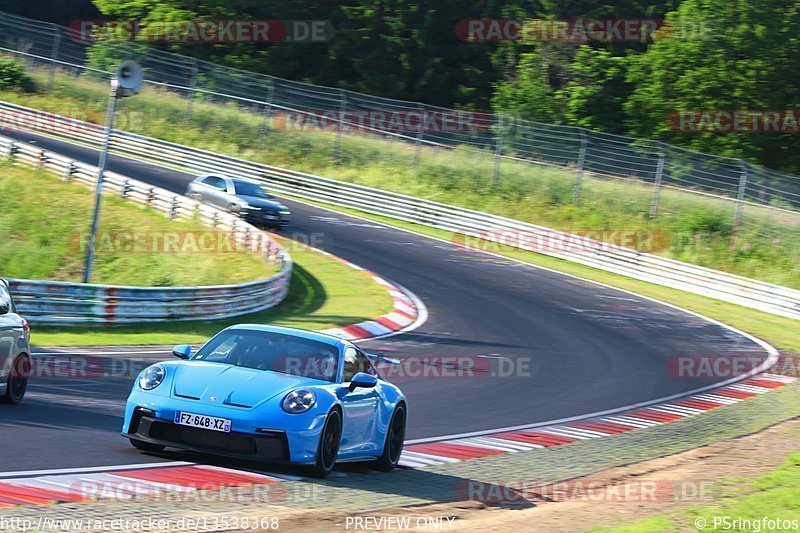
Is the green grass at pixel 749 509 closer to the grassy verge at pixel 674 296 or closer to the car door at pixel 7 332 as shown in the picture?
the car door at pixel 7 332

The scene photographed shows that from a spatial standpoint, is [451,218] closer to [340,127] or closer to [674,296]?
[340,127]

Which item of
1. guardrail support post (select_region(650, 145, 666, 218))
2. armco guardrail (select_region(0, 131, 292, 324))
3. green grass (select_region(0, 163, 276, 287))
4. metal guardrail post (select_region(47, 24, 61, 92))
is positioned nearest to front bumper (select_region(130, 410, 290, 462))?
armco guardrail (select_region(0, 131, 292, 324))

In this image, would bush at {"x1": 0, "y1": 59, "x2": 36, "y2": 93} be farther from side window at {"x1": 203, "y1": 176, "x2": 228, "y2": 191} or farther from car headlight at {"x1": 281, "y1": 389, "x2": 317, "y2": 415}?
car headlight at {"x1": 281, "y1": 389, "x2": 317, "y2": 415}

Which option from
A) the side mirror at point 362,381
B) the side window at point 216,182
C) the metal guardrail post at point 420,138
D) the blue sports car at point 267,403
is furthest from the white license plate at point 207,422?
the metal guardrail post at point 420,138

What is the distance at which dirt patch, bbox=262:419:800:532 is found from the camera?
6.87 metres

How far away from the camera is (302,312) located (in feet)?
67.0

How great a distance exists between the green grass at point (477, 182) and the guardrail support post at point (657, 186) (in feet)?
0.58

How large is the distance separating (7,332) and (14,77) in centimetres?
3681

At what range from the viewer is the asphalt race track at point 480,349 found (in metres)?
9.52

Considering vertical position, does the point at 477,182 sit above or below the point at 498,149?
below

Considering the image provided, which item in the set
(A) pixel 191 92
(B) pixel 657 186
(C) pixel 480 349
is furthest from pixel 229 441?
(A) pixel 191 92

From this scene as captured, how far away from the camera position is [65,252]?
79.8 feet

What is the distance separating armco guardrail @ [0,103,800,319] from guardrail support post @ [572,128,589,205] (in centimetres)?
303

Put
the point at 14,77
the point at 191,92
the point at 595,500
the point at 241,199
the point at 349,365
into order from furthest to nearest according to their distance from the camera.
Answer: the point at 14,77
the point at 191,92
the point at 241,199
the point at 349,365
the point at 595,500
